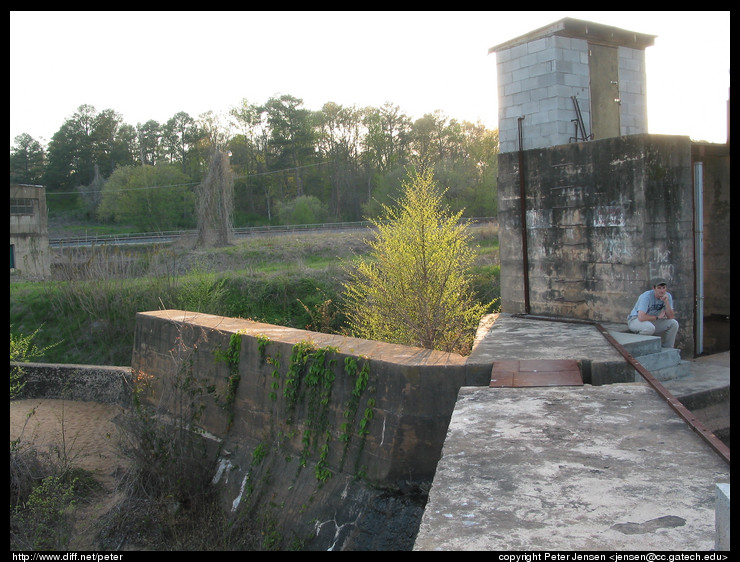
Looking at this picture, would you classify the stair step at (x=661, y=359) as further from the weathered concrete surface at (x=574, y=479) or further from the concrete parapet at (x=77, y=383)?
the concrete parapet at (x=77, y=383)

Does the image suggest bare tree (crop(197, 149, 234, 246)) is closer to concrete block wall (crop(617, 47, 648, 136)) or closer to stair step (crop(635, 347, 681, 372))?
concrete block wall (crop(617, 47, 648, 136))

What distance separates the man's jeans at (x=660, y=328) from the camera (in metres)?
6.89

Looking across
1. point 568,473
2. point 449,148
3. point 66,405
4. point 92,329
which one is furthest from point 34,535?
point 449,148

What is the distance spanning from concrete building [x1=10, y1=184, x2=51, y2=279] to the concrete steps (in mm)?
20632

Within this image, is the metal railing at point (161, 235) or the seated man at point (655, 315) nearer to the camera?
the seated man at point (655, 315)

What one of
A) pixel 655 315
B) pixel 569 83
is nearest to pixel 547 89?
pixel 569 83

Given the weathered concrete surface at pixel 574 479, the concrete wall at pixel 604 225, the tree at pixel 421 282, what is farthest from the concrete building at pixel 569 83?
the weathered concrete surface at pixel 574 479

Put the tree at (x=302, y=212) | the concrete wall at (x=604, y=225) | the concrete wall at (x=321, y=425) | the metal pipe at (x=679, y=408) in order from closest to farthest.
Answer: the metal pipe at (x=679, y=408) → the concrete wall at (x=321, y=425) → the concrete wall at (x=604, y=225) → the tree at (x=302, y=212)

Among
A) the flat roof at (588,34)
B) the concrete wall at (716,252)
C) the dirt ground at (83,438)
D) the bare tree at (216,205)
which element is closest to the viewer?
the dirt ground at (83,438)

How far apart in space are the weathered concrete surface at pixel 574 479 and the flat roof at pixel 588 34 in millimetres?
5651

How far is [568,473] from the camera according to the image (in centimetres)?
329

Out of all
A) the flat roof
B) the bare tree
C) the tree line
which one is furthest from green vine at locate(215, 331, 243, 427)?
the tree line

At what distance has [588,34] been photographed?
8508mm

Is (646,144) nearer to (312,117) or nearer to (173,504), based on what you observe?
(173,504)
